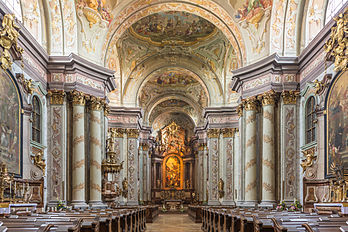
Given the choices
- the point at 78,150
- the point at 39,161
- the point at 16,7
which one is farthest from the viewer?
the point at 78,150

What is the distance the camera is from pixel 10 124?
13172mm

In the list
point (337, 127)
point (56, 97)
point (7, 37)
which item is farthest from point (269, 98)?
point (7, 37)

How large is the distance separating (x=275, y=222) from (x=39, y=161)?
1129cm

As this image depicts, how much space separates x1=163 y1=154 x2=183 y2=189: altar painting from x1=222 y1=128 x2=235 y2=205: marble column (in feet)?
58.5

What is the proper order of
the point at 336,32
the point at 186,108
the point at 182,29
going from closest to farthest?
the point at 336,32 → the point at 182,29 → the point at 186,108

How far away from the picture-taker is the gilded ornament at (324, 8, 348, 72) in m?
12.3

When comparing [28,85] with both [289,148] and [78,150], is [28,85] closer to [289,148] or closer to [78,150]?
[78,150]

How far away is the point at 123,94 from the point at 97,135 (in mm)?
11478

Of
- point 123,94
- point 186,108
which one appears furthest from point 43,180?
point 186,108

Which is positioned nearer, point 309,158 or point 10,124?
point 10,124

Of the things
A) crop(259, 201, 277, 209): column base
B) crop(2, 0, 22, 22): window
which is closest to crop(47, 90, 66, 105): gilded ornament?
crop(2, 0, 22, 22): window

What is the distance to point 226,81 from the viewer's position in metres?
30.1

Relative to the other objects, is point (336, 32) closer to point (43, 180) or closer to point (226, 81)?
point (43, 180)

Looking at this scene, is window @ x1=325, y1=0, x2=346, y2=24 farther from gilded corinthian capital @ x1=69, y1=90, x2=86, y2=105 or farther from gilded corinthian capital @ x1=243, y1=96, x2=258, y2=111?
gilded corinthian capital @ x1=69, y1=90, x2=86, y2=105
